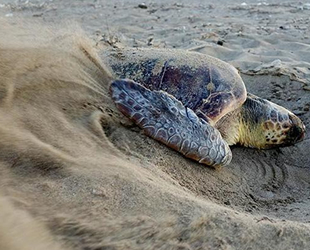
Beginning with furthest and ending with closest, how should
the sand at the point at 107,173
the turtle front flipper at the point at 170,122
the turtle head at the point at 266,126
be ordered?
the turtle head at the point at 266,126 → the turtle front flipper at the point at 170,122 → the sand at the point at 107,173

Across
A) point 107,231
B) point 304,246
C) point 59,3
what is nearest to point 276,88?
point 304,246

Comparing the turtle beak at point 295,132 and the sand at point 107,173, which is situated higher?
the sand at point 107,173

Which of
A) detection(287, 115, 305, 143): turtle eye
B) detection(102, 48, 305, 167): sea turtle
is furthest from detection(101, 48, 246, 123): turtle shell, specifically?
detection(287, 115, 305, 143): turtle eye

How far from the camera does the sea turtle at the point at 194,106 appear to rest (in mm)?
2312

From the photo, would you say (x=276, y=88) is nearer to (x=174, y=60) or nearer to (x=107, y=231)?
(x=174, y=60)

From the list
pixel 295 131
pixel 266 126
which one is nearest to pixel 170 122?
pixel 266 126

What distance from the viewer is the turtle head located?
3000 mm

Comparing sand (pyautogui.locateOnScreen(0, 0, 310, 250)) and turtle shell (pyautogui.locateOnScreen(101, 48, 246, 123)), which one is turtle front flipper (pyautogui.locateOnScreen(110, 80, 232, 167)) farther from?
turtle shell (pyautogui.locateOnScreen(101, 48, 246, 123))

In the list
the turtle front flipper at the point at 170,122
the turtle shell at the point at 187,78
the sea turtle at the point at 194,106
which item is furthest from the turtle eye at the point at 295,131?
the turtle front flipper at the point at 170,122

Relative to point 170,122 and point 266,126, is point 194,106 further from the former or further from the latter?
point 266,126

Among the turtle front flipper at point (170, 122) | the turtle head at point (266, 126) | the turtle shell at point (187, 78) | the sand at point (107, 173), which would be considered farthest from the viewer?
the turtle head at point (266, 126)

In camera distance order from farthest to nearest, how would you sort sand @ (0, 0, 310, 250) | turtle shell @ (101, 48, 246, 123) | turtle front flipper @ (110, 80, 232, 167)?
turtle shell @ (101, 48, 246, 123) → turtle front flipper @ (110, 80, 232, 167) → sand @ (0, 0, 310, 250)

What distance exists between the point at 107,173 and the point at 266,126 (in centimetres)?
175

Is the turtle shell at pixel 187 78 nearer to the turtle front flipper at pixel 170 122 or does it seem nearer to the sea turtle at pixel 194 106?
the sea turtle at pixel 194 106
